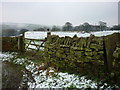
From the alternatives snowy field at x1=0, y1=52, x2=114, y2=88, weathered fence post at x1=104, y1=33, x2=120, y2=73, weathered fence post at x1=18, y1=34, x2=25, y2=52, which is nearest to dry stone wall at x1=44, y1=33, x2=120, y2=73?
weathered fence post at x1=104, y1=33, x2=120, y2=73

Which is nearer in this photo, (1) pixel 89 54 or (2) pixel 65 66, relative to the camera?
(1) pixel 89 54

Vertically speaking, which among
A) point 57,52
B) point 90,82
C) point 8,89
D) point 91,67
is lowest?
point 8,89

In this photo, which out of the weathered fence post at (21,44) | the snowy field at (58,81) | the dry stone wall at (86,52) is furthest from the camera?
the weathered fence post at (21,44)

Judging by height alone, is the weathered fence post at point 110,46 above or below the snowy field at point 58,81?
above

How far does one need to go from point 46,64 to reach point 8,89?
9.18ft

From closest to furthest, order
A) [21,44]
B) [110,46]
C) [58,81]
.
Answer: [110,46]
[58,81]
[21,44]

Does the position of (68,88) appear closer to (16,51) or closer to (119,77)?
(119,77)

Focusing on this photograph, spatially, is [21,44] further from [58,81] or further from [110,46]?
[110,46]

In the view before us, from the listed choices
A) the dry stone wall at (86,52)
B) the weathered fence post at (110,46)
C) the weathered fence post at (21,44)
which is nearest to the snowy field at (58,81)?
the dry stone wall at (86,52)

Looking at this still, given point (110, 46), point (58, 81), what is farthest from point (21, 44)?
point (110, 46)

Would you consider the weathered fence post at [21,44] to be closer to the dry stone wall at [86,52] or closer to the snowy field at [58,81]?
the dry stone wall at [86,52]

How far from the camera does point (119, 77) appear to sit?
4672 mm

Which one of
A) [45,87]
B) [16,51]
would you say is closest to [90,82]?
[45,87]

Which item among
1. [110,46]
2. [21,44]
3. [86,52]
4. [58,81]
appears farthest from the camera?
[21,44]
